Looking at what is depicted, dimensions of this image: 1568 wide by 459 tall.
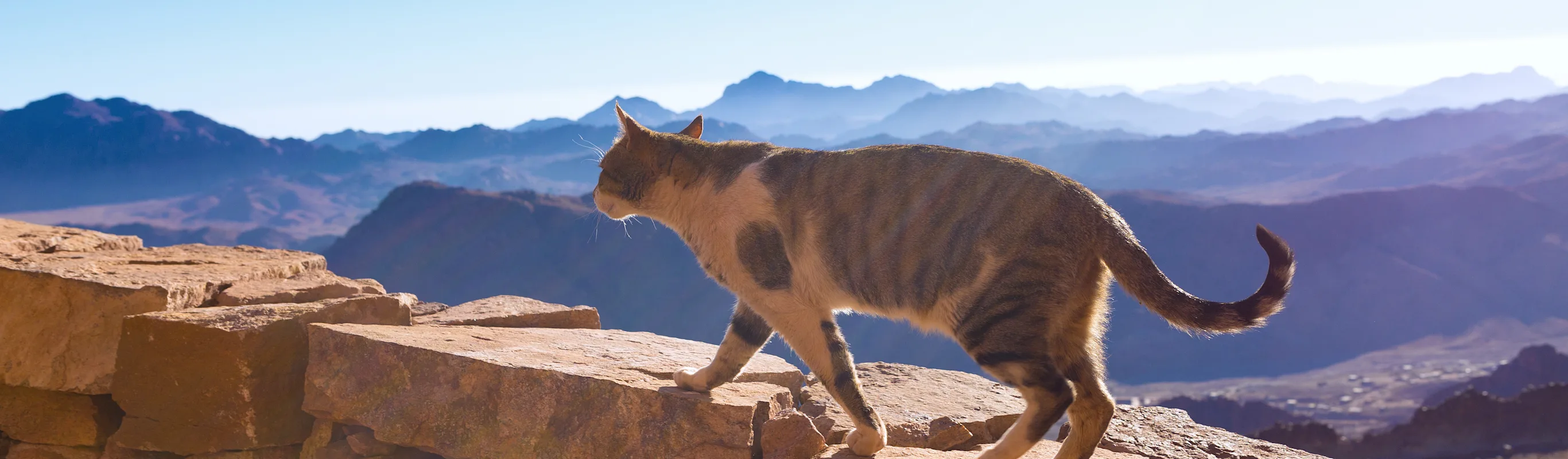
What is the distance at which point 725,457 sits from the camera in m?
3.53

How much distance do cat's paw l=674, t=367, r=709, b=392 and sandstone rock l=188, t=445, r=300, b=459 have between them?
210cm

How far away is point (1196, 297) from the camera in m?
3.06

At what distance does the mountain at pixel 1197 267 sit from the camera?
49.7m

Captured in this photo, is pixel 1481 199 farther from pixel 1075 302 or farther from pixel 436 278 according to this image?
pixel 1075 302

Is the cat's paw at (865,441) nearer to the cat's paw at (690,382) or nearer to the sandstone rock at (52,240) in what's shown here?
the cat's paw at (690,382)

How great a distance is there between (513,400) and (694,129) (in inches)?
70.6

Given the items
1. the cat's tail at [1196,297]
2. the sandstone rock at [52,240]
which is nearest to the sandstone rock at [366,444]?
the sandstone rock at [52,240]

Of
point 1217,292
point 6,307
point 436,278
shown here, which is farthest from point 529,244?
point 6,307

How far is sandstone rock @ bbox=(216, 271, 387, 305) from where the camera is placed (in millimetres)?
4766

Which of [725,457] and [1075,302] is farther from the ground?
[1075,302]

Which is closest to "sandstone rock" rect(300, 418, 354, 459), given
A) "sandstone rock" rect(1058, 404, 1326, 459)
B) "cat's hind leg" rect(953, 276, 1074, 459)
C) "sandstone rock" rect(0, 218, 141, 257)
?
"sandstone rock" rect(0, 218, 141, 257)

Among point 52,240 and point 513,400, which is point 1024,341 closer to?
point 513,400

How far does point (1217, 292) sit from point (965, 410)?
5217 centimetres

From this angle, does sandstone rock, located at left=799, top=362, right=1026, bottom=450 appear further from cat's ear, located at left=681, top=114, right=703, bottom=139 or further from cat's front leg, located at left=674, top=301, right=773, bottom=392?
cat's ear, located at left=681, top=114, right=703, bottom=139
